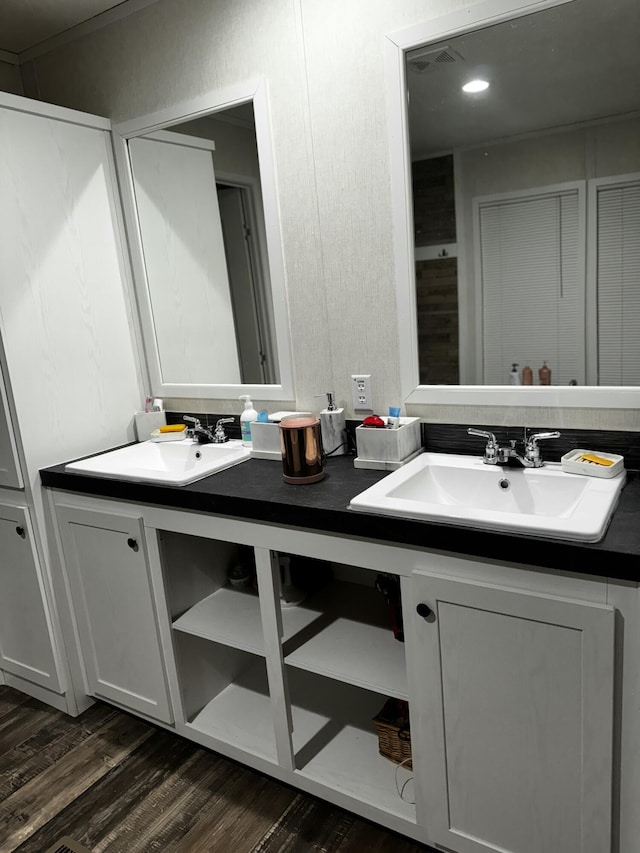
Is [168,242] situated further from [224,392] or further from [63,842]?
[63,842]

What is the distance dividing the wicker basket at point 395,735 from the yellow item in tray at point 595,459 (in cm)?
85

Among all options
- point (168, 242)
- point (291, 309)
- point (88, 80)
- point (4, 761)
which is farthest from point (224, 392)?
point (4, 761)

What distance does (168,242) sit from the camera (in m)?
2.35

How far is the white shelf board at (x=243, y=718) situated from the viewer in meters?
1.92

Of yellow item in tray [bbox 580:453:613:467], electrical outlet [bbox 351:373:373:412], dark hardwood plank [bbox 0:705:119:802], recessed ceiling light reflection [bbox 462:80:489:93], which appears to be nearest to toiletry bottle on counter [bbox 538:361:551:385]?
yellow item in tray [bbox 580:453:613:467]

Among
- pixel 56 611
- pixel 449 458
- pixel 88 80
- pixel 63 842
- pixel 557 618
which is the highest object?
pixel 88 80

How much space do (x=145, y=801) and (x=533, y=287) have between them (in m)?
1.85

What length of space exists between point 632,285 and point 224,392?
1.37 meters

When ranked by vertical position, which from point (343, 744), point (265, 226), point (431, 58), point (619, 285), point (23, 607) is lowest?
point (343, 744)

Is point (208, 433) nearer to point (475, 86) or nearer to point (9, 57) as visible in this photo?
point (475, 86)

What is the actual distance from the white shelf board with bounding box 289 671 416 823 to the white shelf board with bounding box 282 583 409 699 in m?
0.28

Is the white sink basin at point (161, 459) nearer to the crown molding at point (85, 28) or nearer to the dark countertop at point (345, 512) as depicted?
the dark countertop at point (345, 512)

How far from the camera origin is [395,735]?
1776 mm

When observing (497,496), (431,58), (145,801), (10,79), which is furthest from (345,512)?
(10,79)
